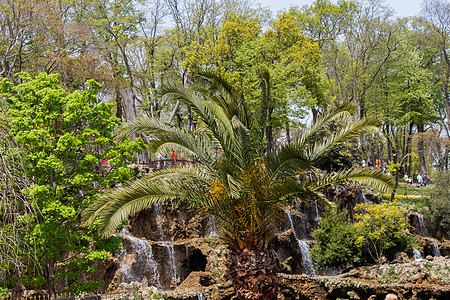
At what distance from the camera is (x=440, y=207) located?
27.6 m

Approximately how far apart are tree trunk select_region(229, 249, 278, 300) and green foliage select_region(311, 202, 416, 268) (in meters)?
9.96

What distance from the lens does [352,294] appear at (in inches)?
606

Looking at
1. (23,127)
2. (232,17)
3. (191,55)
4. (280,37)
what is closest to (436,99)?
(280,37)

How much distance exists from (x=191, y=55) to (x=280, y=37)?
724 cm

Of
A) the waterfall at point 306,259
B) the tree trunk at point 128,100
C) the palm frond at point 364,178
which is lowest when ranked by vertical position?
the waterfall at point 306,259

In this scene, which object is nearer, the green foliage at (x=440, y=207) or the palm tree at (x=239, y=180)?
the palm tree at (x=239, y=180)

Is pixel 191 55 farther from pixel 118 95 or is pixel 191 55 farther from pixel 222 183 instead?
pixel 222 183

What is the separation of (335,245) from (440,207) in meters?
12.3

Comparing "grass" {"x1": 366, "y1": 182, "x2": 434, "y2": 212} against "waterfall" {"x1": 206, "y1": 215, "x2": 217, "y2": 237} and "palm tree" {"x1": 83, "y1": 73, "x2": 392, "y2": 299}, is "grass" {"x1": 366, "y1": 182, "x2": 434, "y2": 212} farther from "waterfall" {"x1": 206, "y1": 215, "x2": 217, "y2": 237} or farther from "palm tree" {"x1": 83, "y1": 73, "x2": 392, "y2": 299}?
"palm tree" {"x1": 83, "y1": 73, "x2": 392, "y2": 299}

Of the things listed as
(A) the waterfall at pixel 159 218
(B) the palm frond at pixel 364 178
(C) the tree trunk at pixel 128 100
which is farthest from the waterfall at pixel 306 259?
(C) the tree trunk at pixel 128 100

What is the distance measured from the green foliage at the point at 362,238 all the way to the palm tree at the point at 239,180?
976 centimetres

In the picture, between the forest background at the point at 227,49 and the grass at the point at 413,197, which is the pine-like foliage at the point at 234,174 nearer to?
the forest background at the point at 227,49

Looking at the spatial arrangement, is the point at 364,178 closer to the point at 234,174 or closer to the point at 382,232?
the point at 234,174

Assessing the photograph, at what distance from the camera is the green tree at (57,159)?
11.4 meters
